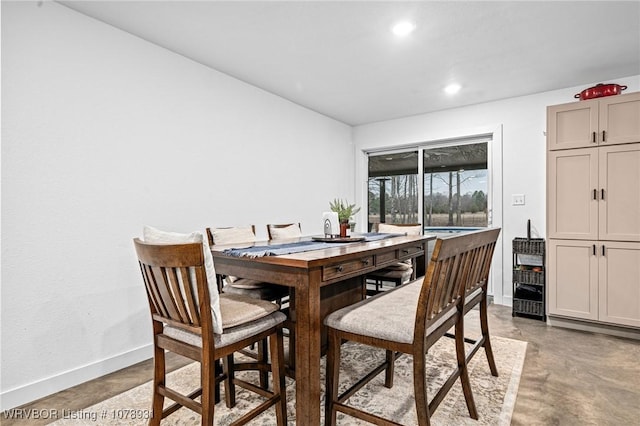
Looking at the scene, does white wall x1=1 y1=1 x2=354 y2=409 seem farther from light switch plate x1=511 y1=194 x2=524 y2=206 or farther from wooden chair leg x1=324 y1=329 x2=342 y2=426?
light switch plate x1=511 y1=194 x2=524 y2=206

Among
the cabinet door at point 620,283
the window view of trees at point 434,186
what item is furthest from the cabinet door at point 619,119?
the window view of trees at point 434,186

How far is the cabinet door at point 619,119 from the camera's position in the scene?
112 inches

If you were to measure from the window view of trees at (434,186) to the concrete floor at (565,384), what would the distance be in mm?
1821

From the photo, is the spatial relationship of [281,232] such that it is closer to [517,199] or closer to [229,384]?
[229,384]

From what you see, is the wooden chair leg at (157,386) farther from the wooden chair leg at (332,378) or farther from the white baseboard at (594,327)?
the white baseboard at (594,327)

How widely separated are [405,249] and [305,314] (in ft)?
3.51

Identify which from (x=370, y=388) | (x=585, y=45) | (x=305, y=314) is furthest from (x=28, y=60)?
(x=585, y=45)

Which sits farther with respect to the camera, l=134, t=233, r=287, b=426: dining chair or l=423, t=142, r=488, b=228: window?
l=423, t=142, r=488, b=228: window

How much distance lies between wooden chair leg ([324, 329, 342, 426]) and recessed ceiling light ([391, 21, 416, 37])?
2.11m

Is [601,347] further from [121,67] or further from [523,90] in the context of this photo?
[121,67]

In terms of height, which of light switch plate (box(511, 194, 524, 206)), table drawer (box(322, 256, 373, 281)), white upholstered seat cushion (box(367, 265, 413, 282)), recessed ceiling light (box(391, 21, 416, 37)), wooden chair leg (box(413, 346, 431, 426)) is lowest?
wooden chair leg (box(413, 346, 431, 426))

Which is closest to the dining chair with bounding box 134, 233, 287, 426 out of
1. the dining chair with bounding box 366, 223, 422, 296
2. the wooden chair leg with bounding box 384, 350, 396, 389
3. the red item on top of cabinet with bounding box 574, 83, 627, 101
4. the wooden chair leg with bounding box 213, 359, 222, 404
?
the wooden chair leg with bounding box 213, 359, 222, 404

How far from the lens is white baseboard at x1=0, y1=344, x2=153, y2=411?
6.33 ft

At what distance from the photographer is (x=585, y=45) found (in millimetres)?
2703
